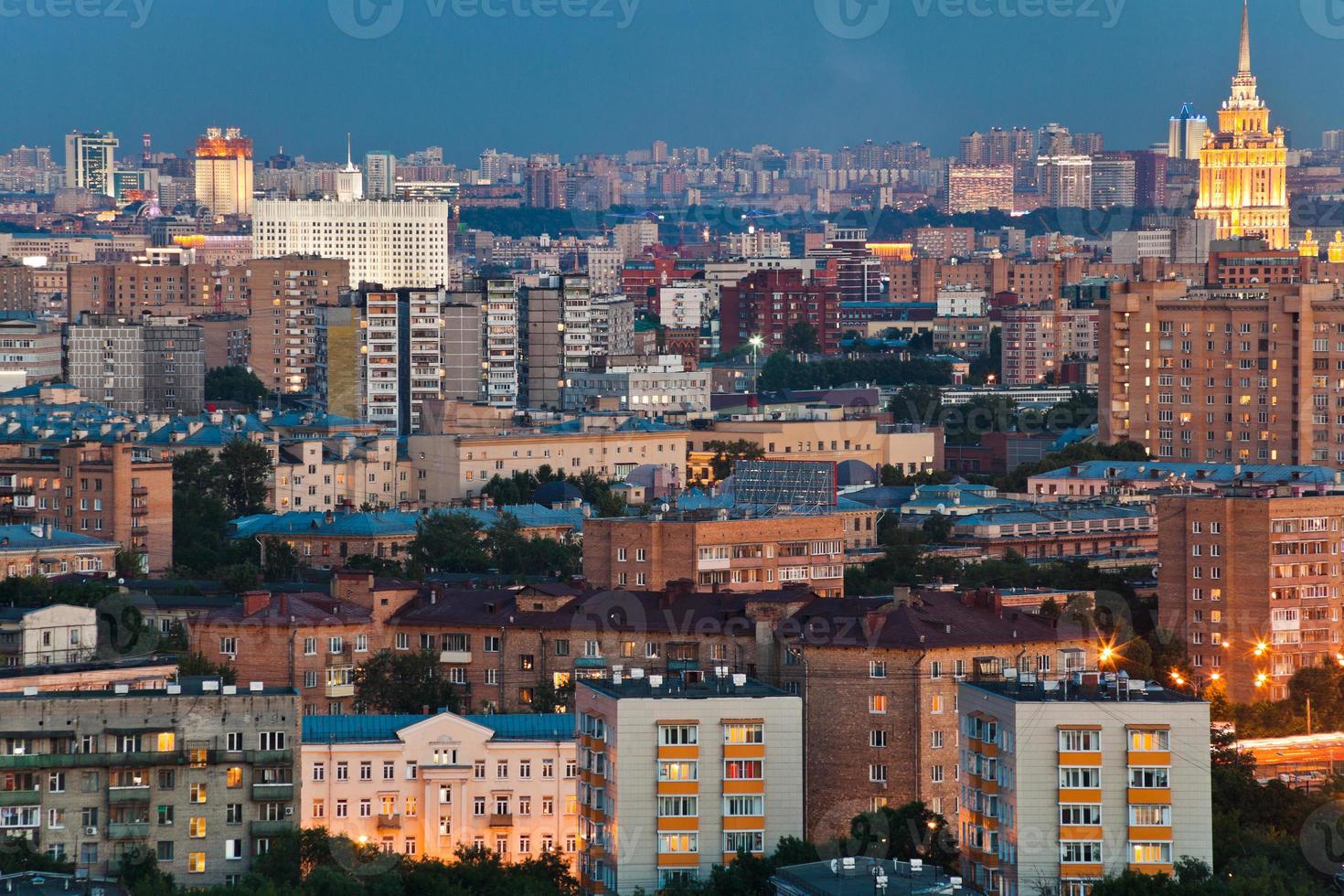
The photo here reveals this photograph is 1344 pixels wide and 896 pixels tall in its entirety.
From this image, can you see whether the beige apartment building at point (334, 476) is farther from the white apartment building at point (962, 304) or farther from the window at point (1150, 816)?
the white apartment building at point (962, 304)

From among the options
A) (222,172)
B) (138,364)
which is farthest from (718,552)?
(222,172)

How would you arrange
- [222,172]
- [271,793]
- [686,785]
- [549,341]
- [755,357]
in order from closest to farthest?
[686,785]
[271,793]
[549,341]
[755,357]
[222,172]

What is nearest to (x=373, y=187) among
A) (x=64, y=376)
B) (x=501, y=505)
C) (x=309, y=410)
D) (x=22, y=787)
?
(x=64, y=376)

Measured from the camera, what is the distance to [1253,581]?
102 ft

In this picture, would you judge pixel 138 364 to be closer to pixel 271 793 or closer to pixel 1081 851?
pixel 271 793

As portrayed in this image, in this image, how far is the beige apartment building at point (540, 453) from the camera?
44531mm

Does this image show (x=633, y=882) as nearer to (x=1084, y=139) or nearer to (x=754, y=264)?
(x=754, y=264)

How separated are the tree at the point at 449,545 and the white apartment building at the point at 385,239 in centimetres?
5621

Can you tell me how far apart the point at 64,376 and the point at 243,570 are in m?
29.3

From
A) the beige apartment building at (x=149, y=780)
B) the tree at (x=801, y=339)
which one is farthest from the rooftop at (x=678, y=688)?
the tree at (x=801, y=339)

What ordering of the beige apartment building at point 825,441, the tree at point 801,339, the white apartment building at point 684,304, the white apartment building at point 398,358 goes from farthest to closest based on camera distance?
the white apartment building at point 684,304, the tree at point 801,339, the white apartment building at point 398,358, the beige apartment building at point 825,441

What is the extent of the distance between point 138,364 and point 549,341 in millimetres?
8521

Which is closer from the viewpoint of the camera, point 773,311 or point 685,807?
point 685,807

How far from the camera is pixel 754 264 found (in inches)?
3733
